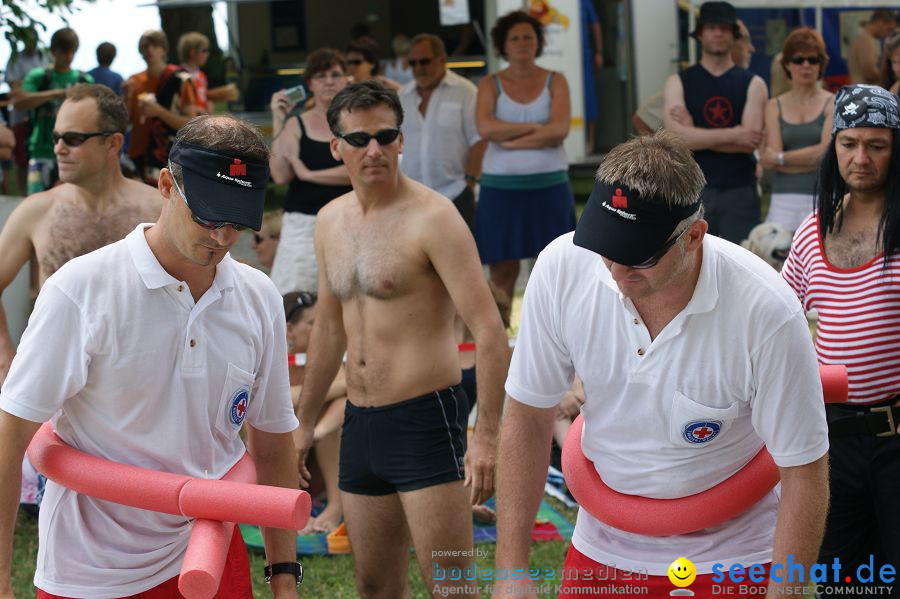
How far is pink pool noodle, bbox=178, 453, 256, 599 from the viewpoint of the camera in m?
2.66

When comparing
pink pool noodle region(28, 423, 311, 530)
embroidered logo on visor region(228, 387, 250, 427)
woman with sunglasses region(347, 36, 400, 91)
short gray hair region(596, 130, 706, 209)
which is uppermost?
woman with sunglasses region(347, 36, 400, 91)

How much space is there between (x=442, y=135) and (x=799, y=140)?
2482mm

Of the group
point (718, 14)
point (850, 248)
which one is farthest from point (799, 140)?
point (850, 248)

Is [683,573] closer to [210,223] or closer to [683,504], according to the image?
[683,504]

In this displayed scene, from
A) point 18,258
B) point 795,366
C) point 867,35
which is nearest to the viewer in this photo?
point 795,366

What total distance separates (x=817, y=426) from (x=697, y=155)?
17.9 feet

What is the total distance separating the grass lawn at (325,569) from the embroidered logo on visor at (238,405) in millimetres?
2360

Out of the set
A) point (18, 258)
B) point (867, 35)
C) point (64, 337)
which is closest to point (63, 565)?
point (64, 337)

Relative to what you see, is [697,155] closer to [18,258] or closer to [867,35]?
[867,35]

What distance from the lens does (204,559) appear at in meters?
2.71

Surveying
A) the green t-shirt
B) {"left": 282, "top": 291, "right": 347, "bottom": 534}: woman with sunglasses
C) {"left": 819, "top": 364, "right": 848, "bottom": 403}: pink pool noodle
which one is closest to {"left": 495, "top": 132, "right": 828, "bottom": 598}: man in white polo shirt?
{"left": 819, "top": 364, "right": 848, "bottom": 403}: pink pool noodle

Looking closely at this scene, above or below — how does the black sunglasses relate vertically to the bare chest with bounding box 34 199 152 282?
above

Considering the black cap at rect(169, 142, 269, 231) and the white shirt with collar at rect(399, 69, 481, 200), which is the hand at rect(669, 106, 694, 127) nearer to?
the white shirt with collar at rect(399, 69, 481, 200)

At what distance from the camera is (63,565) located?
3.05 meters
